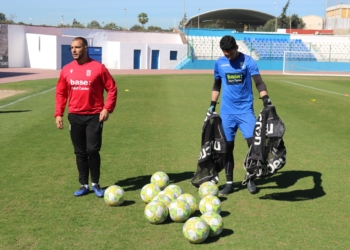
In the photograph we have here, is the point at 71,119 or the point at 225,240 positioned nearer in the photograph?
the point at 225,240

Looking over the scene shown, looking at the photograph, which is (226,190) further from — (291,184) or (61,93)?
(61,93)

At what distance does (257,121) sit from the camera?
6844 mm

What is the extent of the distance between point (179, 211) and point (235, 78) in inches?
82.8

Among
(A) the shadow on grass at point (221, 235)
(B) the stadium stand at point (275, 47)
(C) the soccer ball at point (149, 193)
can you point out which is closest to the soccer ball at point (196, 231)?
(A) the shadow on grass at point (221, 235)

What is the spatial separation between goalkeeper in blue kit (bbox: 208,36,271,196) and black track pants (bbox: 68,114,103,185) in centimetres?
165

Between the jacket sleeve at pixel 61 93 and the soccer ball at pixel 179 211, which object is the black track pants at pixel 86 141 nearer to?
the jacket sleeve at pixel 61 93

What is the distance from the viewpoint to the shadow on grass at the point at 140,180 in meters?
7.29

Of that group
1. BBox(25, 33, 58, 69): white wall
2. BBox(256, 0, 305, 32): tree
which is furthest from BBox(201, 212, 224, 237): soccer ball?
BBox(256, 0, 305, 32): tree

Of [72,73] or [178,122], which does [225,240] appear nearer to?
[72,73]

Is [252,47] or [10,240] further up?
[252,47]

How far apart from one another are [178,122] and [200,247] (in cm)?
907

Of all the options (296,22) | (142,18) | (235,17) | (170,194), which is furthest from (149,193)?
(142,18)

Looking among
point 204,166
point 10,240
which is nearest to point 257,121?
point 204,166

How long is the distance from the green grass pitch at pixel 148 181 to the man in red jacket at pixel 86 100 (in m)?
0.57
